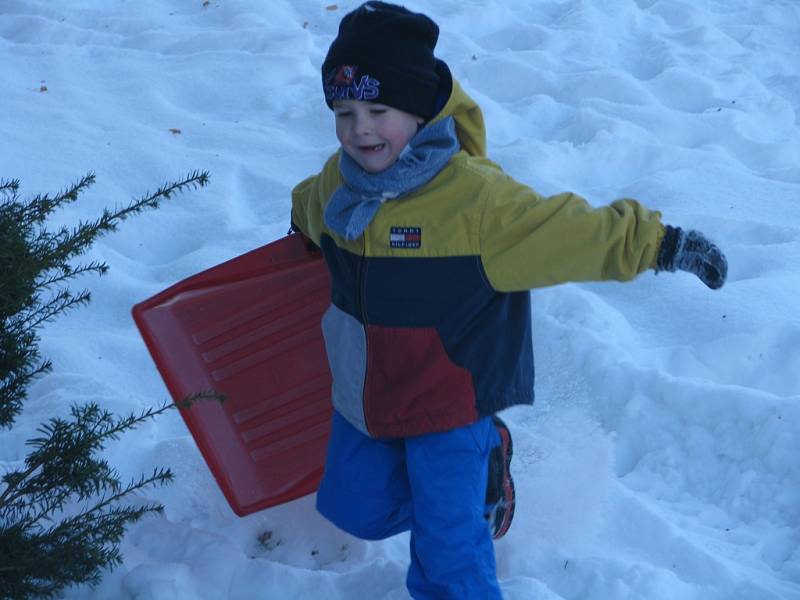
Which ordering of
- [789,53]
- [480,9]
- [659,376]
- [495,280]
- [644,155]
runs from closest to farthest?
[495,280] < [659,376] < [644,155] < [789,53] < [480,9]

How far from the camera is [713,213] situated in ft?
11.2

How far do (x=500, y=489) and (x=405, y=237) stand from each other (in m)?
0.62

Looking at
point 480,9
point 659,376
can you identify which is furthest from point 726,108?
point 659,376

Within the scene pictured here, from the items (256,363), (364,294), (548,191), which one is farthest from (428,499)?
(548,191)

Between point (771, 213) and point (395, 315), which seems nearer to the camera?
point (395, 315)

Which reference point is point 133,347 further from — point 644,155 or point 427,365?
point 644,155

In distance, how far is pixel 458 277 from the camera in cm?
189

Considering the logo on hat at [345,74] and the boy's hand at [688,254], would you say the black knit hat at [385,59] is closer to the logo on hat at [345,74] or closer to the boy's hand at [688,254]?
the logo on hat at [345,74]

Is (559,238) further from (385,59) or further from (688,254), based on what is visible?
(385,59)

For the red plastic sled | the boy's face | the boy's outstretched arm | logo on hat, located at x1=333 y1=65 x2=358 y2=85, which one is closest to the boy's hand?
the boy's outstretched arm

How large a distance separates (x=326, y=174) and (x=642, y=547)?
110cm

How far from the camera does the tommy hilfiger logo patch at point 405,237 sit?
6.24 ft

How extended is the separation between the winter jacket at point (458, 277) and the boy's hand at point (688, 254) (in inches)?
0.7

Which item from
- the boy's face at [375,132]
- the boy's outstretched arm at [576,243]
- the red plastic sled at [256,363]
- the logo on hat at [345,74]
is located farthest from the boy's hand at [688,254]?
the red plastic sled at [256,363]
